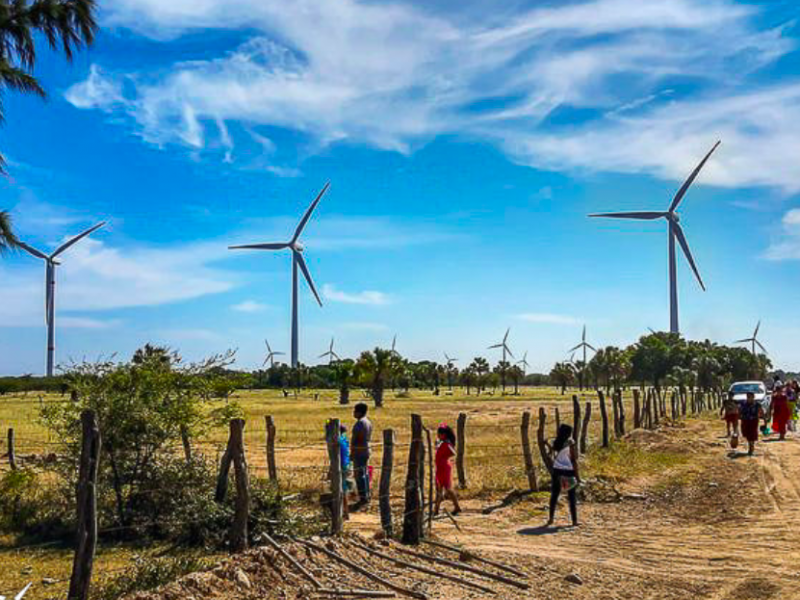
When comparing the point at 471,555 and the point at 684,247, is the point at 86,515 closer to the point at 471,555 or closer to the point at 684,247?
the point at 471,555

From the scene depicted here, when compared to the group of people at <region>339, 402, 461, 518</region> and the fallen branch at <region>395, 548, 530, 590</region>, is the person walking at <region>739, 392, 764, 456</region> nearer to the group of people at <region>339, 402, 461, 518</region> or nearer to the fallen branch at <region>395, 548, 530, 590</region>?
the group of people at <region>339, 402, 461, 518</region>

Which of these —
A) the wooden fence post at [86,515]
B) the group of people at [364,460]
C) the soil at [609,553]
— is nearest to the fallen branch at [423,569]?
the soil at [609,553]

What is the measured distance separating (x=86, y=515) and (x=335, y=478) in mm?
3579

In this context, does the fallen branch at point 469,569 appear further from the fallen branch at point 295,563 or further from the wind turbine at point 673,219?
the wind turbine at point 673,219

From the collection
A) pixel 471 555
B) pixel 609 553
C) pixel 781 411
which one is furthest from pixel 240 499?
→ pixel 781 411

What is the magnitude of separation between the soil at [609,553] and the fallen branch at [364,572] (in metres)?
0.08

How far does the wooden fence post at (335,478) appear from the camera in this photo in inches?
440

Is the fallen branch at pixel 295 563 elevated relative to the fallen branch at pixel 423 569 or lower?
elevated

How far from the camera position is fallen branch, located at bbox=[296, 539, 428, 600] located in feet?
30.5

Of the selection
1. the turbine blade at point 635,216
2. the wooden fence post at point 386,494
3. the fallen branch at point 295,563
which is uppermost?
the turbine blade at point 635,216

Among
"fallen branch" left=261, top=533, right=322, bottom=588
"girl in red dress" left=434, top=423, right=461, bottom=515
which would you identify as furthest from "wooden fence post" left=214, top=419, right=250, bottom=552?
"girl in red dress" left=434, top=423, right=461, bottom=515

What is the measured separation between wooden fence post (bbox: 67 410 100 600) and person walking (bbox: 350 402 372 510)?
5.95 m

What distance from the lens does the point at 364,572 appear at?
32.1 feet

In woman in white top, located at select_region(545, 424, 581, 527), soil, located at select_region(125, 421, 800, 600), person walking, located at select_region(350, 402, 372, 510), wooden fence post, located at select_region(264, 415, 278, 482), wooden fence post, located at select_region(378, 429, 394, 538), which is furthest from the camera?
wooden fence post, located at select_region(264, 415, 278, 482)
